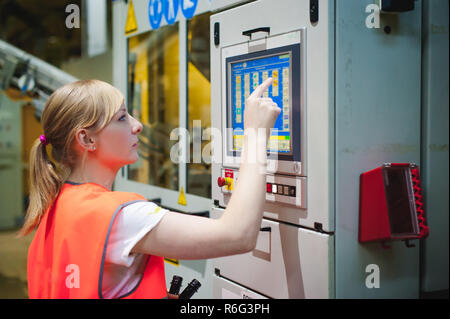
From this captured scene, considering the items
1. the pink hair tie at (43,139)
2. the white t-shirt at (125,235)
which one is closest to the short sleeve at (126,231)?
the white t-shirt at (125,235)

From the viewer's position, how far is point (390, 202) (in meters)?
1.43

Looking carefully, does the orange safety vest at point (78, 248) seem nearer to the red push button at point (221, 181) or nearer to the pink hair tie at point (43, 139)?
the pink hair tie at point (43, 139)

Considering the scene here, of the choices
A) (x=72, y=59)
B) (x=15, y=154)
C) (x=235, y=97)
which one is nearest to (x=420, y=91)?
(x=235, y=97)

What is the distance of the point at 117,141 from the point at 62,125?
156mm

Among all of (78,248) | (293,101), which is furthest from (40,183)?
(293,101)

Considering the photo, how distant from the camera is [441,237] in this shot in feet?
5.17

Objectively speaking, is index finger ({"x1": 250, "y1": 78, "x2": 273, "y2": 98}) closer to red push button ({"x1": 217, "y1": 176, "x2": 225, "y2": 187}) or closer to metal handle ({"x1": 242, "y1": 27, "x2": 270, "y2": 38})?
metal handle ({"x1": 242, "y1": 27, "x2": 270, "y2": 38})

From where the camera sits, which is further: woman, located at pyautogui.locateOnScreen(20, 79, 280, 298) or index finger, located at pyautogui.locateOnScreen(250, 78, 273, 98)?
index finger, located at pyautogui.locateOnScreen(250, 78, 273, 98)

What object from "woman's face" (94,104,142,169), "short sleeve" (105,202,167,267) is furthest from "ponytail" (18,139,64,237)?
"short sleeve" (105,202,167,267)

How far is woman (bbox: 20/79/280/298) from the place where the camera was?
47.0 inches

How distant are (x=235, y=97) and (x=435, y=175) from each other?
2.46 ft

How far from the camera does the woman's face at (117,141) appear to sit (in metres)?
1.32
